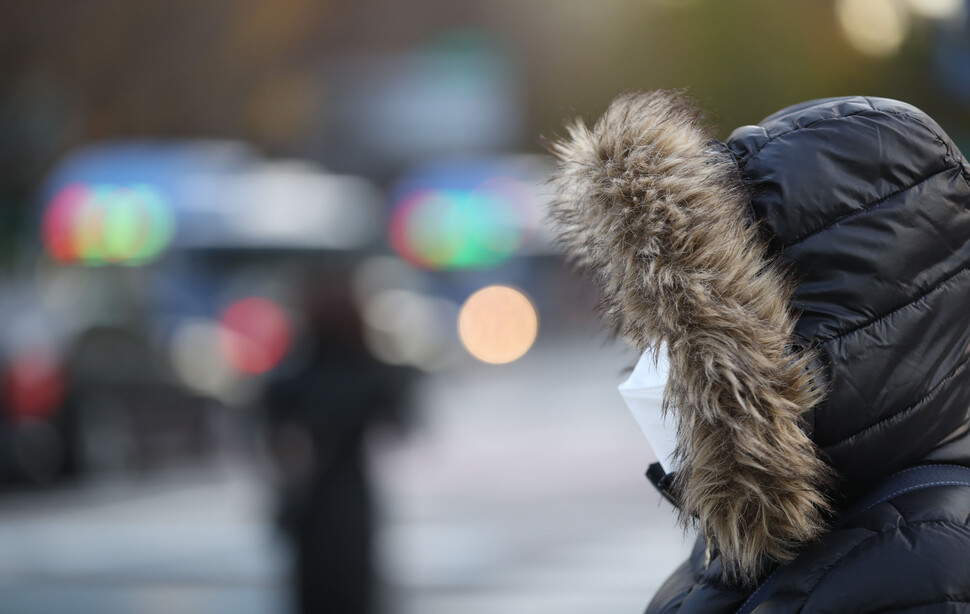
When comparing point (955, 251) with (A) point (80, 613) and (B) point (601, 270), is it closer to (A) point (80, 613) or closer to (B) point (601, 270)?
(B) point (601, 270)

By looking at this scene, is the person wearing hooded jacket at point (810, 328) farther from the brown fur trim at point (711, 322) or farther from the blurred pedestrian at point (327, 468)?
the blurred pedestrian at point (327, 468)

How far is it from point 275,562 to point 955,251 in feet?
19.3

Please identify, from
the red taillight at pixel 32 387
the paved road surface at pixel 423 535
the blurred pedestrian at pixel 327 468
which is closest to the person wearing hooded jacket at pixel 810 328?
the blurred pedestrian at pixel 327 468

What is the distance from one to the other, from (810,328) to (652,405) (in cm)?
34

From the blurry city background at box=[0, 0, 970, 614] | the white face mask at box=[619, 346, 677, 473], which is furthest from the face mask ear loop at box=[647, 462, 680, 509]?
the blurry city background at box=[0, 0, 970, 614]

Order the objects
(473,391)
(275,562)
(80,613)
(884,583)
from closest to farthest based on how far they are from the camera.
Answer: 1. (884,583)
2. (80,613)
3. (275,562)
4. (473,391)

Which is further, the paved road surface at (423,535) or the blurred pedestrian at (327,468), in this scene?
the paved road surface at (423,535)

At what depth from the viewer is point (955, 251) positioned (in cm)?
Answer: 155

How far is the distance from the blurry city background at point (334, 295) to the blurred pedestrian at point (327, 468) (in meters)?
0.01

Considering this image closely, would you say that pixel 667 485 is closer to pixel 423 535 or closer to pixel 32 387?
pixel 423 535

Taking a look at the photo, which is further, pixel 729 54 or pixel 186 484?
pixel 729 54

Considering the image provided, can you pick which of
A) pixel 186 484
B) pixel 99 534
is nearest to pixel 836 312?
pixel 99 534

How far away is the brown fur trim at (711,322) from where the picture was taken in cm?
149

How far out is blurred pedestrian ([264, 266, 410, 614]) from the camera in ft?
15.1
